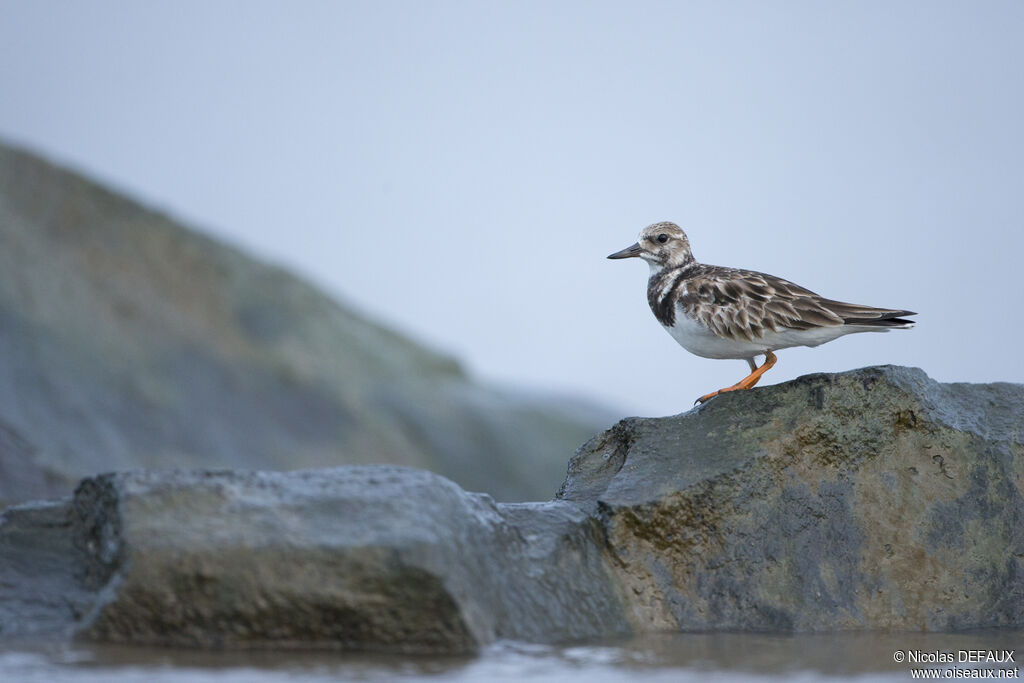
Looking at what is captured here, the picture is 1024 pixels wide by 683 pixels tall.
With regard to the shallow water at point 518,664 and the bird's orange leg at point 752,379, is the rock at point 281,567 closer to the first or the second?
the shallow water at point 518,664

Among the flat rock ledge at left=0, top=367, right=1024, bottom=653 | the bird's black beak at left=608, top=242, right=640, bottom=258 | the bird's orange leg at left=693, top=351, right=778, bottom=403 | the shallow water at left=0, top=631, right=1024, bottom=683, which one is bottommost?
the shallow water at left=0, top=631, right=1024, bottom=683

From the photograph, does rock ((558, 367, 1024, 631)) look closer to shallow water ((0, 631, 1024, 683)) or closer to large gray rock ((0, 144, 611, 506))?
shallow water ((0, 631, 1024, 683))

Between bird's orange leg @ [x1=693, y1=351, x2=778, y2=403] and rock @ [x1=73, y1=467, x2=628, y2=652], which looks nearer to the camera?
rock @ [x1=73, y1=467, x2=628, y2=652]

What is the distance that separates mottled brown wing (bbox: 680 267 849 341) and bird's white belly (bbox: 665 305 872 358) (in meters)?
0.04

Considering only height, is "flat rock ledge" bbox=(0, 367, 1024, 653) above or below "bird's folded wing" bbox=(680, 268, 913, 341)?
below

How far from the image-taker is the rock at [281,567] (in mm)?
4625

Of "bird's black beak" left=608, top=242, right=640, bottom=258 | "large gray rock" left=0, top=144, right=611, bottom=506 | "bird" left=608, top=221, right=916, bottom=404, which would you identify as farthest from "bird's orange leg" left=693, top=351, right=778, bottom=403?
"large gray rock" left=0, top=144, right=611, bottom=506

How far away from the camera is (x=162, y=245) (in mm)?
14586

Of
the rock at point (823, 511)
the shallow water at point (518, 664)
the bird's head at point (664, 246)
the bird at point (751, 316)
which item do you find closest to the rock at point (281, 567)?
the shallow water at point (518, 664)

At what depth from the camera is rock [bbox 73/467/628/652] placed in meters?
4.62

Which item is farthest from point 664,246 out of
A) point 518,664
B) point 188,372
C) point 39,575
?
point 188,372

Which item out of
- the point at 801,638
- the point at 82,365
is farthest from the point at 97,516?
the point at 82,365

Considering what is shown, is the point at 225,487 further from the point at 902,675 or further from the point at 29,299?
the point at 29,299

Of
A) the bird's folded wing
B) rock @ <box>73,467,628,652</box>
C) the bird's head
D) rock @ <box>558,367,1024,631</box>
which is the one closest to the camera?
rock @ <box>73,467,628,652</box>
